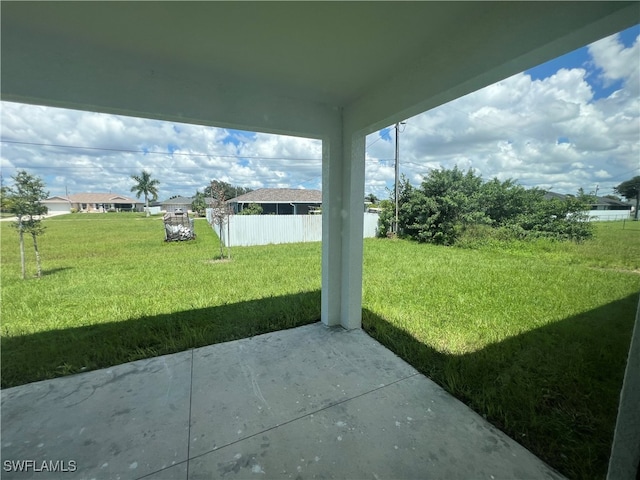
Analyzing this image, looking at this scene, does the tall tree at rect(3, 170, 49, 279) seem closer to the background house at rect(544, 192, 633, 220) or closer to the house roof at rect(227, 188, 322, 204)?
the background house at rect(544, 192, 633, 220)

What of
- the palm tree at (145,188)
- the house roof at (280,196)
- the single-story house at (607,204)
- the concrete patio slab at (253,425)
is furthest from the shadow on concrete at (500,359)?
the palm tree at (145,188)

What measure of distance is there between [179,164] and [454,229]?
1139cm

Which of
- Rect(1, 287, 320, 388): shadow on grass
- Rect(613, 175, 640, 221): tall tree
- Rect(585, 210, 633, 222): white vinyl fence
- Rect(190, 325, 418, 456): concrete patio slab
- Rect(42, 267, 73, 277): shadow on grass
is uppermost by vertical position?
Rect(613, 175, 640, 221): tall tree

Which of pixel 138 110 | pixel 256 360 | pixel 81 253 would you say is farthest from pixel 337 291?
pixel 81 253

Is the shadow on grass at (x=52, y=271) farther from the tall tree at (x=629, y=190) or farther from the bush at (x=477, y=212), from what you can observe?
the tall tree at (x=629, y=190)

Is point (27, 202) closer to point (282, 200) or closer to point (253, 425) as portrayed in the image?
point (253, 425)

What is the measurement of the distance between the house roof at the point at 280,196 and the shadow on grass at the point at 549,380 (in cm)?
1575

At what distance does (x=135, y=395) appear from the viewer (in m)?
1.78

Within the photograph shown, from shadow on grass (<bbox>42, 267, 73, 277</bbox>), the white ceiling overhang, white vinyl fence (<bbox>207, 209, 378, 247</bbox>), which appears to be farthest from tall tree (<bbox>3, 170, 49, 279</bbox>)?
white vinyl fence (<bbox>207, 209, 378, 247</bbox>)

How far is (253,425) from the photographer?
1521mm

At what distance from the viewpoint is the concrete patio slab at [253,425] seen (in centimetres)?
126

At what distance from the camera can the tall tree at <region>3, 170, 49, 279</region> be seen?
397cm

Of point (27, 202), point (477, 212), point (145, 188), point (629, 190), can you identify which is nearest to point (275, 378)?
point (27, 202)
